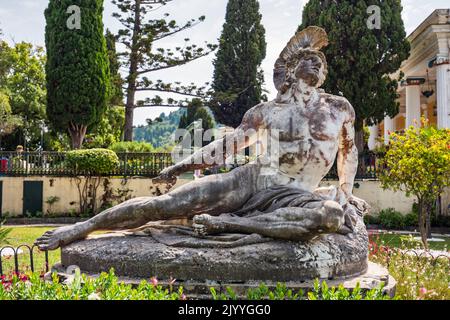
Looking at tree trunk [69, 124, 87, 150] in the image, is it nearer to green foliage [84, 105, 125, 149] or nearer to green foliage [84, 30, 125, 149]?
green foliage [84, 30, 125, 149]

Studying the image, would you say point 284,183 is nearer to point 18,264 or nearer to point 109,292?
point 109,292

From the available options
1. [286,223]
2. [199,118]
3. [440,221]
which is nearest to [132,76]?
[440,221]

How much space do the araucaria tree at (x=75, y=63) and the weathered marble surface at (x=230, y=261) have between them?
17372 millimetres

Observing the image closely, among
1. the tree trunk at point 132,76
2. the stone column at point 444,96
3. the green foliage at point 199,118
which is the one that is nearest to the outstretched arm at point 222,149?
the stone column at point 444,96

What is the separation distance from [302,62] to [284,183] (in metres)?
1.12

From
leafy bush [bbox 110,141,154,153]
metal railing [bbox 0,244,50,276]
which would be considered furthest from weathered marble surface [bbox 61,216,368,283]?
leafy bush [bbox 110,141,154,153]

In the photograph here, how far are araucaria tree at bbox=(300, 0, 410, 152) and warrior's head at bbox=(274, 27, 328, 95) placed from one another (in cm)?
1334

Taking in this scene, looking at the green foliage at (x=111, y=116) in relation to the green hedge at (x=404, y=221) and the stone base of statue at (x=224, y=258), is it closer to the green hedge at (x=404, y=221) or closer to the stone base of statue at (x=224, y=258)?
the green hedge at (x=404, y=221)

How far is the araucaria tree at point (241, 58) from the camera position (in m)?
28.9

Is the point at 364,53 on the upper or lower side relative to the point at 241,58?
lower

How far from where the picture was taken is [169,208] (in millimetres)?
4051

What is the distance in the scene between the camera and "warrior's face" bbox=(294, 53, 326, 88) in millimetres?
4398
